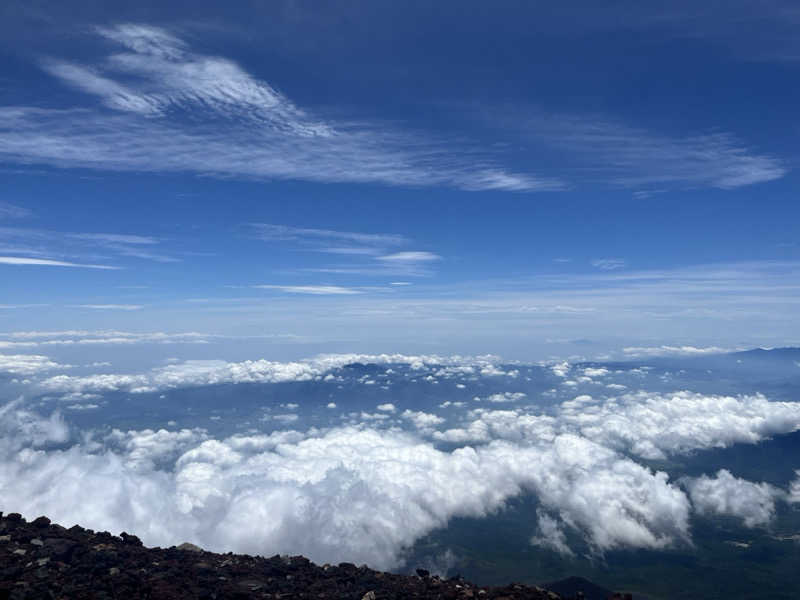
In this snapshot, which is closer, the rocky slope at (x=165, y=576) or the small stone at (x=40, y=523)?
the rocky slope at (x=165, y=576)

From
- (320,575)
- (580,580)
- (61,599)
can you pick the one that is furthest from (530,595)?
(580,580)

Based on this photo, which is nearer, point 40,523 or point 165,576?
point 165,576

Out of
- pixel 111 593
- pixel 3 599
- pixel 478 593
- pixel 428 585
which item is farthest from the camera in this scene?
pixel 428 585

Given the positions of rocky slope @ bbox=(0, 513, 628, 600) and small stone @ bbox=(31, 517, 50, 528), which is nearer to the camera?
rocky slope @ bbox=(0, 513, 628, 600)

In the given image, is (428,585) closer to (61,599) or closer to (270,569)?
(270,569)

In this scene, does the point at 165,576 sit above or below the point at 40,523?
below

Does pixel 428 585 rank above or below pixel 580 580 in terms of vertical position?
above

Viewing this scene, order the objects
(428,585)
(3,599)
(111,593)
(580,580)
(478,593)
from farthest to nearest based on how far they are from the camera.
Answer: (580,580) < (428,585) < (478,593) < (111,593) < (3,599)

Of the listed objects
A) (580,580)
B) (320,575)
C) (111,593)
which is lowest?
(580,580)
